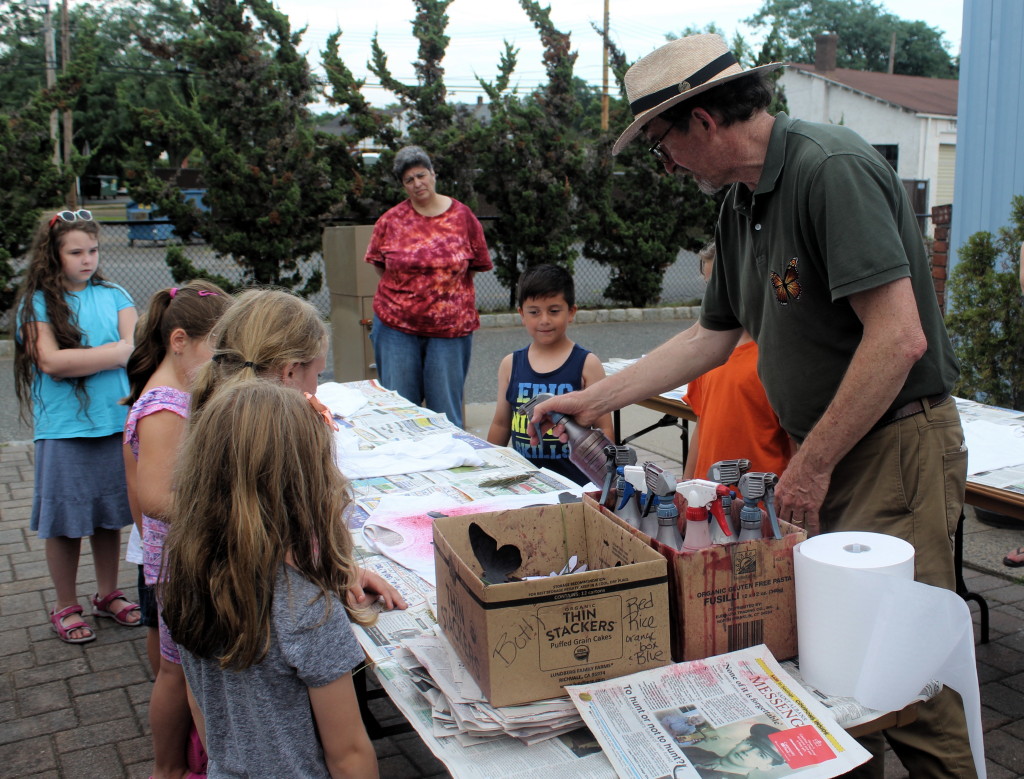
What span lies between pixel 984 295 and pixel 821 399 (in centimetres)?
341

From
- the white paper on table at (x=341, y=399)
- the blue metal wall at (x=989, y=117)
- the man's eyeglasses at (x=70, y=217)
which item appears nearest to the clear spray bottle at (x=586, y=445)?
the white paper on table at (x=341, y=399)

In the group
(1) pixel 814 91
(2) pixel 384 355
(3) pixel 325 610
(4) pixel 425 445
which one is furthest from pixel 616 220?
(1) pixel 814 91

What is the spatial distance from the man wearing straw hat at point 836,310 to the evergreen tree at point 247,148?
355 inches

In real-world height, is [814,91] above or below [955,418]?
above

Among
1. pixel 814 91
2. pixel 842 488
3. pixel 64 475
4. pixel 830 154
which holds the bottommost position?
pixel 64 475

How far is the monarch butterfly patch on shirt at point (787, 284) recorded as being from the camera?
2086 millimetres

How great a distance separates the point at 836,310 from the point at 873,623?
31.0 inches

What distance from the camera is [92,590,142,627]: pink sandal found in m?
3.86

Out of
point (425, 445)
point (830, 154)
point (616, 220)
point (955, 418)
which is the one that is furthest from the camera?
point (616, 220)

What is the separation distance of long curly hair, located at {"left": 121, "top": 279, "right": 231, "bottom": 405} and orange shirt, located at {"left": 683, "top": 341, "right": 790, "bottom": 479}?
1.55 meters

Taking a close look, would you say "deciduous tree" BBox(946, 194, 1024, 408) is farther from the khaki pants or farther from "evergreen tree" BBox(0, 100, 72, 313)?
"evergreen tree" BBox(0, 100, 72, 313)

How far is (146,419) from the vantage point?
2.43 meters

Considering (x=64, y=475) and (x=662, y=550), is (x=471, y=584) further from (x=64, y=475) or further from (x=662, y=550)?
(x=64, y=475)

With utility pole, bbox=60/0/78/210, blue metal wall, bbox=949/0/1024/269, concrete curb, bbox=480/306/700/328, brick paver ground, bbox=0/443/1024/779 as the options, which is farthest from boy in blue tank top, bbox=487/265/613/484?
concrete curb, bbox=480/306/700/328
